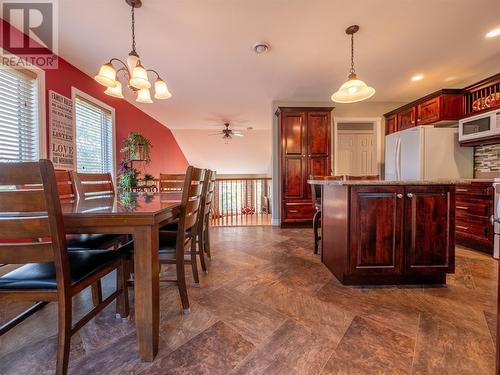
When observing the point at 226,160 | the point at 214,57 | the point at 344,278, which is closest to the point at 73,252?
the point at 344,278

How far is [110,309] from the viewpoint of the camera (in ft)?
5.11

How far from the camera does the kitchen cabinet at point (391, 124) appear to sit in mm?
4188

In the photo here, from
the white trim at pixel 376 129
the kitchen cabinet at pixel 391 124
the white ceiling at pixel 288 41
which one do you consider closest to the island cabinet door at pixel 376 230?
the white ceiling at pixel 288 41

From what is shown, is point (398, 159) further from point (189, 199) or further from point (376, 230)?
point (189, 199)

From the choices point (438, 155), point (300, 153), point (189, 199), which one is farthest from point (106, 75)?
point (438, 155)

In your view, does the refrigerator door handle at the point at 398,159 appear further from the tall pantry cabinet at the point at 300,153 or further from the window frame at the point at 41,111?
the window frame at the point at 41,111

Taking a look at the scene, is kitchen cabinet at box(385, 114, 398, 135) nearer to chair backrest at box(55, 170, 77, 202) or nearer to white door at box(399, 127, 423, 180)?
white door at box(399, 127, 423, 180)

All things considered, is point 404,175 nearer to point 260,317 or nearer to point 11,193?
point 260,317

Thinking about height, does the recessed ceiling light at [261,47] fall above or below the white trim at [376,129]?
above

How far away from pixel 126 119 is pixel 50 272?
3874 millimetres

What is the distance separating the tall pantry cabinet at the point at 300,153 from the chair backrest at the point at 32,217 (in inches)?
133

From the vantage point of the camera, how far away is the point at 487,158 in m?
3.09

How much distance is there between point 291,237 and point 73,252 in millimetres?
2754

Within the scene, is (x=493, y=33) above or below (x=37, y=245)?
A: above
